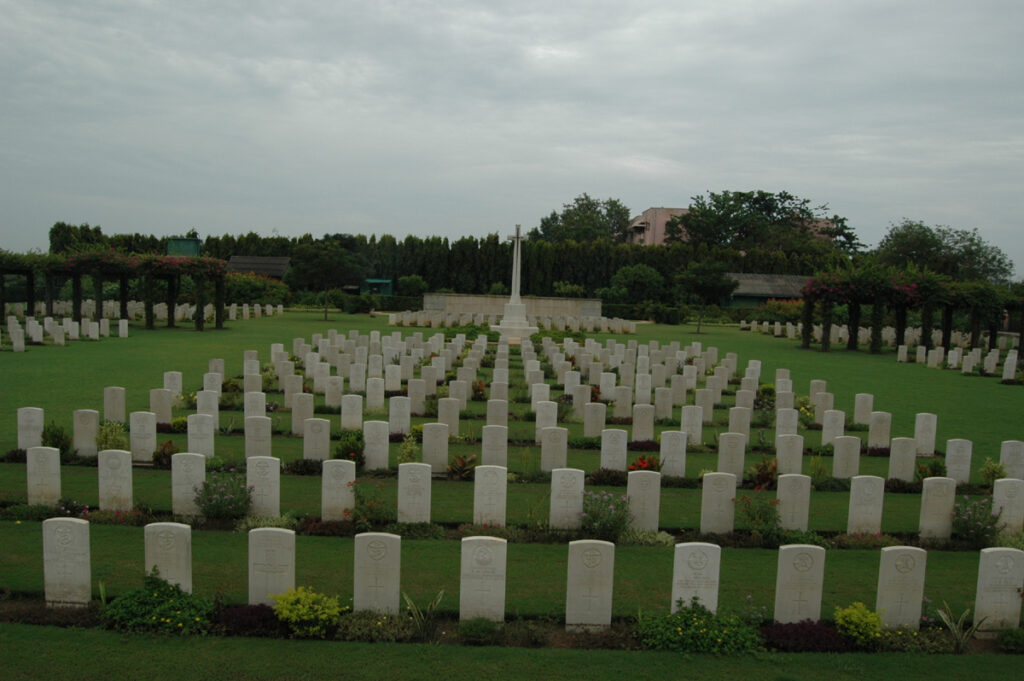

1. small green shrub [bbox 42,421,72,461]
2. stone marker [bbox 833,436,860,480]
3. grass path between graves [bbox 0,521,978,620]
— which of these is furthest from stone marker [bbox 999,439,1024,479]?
small green shrub [bbox 42,421,72,461]

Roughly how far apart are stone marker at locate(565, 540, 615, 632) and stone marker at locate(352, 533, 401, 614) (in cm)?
139

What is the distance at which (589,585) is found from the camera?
5848 millimetres

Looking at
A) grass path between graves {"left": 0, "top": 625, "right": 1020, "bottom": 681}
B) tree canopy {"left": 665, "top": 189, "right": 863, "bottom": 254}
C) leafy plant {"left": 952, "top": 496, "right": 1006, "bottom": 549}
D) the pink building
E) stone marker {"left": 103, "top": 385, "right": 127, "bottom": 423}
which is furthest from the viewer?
the pink building

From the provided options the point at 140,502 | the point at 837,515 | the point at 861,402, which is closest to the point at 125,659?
the point at 140,502

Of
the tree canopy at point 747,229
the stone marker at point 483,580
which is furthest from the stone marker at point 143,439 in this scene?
the tree canopy at point 747,229

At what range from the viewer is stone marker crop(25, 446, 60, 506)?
800 cm

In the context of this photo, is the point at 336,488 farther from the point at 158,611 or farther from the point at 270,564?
the point at 158,611

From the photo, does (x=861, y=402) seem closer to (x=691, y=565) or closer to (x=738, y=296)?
(x=691, y=565)

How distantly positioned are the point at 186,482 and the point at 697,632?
5.60 meters

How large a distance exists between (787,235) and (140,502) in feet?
229

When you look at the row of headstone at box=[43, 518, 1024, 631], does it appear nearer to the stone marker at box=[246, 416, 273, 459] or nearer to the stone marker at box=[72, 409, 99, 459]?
the stone marker at box=[246, 416, 273, 459]

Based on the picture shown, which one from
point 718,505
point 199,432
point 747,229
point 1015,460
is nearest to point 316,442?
point 199,432

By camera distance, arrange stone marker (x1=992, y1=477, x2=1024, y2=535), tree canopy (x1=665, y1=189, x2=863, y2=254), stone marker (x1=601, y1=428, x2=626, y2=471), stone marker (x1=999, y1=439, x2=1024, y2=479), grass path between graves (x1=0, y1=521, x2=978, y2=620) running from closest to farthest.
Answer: grass path between graves (x1=0, y1=521, x2=978, y2=620)
stone marker (x1=992, y1=477, x2=1024, y2=535)
stone marker (x1=999, y1=439, x2=1024, y2=479)
stone marker (x1=601, y1=428, x2=626, y2=471)
tree canopy (x1=665, y1=189, x2=863, y2=254)

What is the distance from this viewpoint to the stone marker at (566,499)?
7.98 meters
